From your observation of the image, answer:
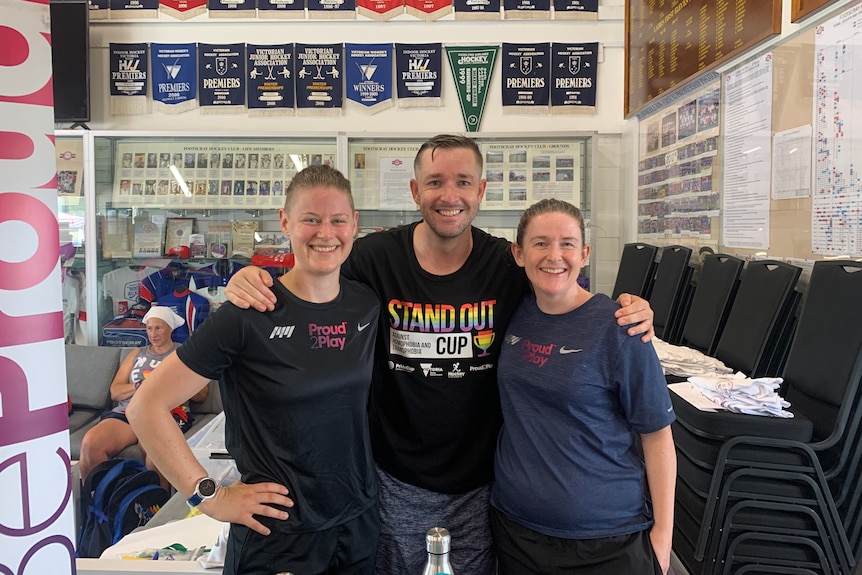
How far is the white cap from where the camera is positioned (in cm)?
429

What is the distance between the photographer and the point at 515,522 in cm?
143

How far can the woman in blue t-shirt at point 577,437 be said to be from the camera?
1.34 m

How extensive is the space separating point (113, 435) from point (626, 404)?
3.67 meters

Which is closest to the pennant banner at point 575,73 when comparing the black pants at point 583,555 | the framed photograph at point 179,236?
the framed photograph at point 179,236

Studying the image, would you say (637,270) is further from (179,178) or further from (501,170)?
(179,178)

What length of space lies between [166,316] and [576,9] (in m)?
3.89

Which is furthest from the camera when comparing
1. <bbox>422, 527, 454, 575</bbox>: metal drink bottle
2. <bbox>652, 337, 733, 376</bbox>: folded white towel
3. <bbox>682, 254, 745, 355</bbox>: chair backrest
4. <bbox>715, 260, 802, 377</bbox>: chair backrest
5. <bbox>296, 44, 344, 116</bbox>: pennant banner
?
<bbox>296, 44, 344, 116</bbox>: pennant banner

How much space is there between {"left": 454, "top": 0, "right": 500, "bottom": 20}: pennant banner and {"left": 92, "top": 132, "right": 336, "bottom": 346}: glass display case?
145 cm

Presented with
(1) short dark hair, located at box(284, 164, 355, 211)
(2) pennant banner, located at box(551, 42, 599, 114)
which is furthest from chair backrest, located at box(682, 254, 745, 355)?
(2) pennant banner, located at box(551, 42, 599, 114)

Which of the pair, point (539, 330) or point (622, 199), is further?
point (622, 199)

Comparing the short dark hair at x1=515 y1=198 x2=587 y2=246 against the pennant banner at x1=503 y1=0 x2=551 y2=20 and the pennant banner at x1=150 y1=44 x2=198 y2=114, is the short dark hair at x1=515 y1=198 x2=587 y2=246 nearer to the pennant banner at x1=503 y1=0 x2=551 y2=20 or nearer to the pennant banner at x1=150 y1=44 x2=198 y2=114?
the pennant banner at x1=503 y1=0 x2=551 y2=20

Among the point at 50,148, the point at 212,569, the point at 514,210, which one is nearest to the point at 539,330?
the point at 50,148

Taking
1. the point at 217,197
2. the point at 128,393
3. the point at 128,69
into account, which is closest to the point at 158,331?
the point at 128,393

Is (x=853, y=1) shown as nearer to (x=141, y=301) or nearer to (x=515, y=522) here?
(x=515, y=522)
